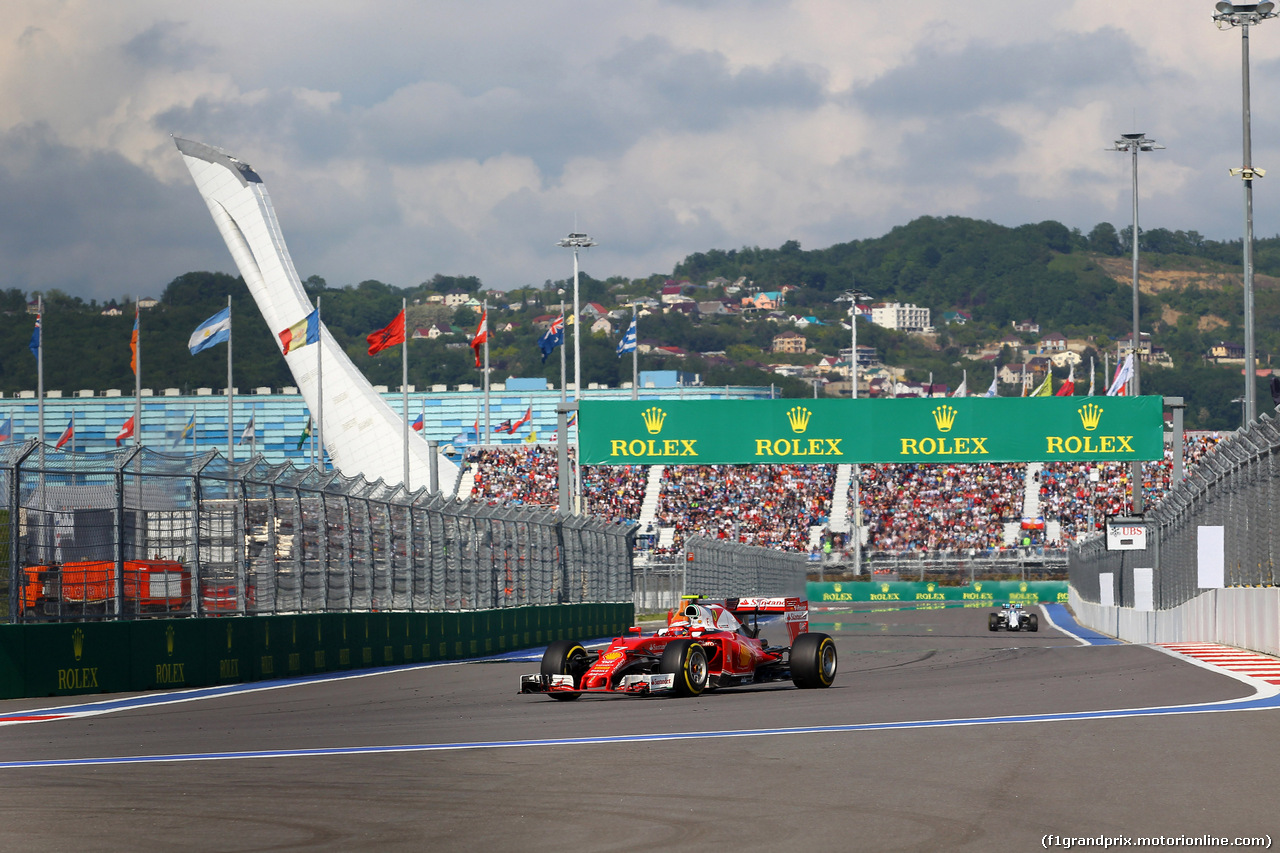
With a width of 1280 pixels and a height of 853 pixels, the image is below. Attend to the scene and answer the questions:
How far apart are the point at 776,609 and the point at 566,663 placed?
2944 millimetres

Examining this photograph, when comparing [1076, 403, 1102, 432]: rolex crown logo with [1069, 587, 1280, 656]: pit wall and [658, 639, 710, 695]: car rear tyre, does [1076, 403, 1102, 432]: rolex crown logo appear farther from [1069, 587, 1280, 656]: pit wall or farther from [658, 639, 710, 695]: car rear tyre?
[658, 639, 710, 695]: car rear tyre

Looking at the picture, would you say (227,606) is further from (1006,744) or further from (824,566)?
(824,566)

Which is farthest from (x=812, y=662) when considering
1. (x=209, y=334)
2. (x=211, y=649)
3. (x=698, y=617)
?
(x=209, y=334)

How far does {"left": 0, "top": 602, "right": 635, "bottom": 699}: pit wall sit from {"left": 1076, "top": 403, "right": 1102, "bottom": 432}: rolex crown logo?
21720 millimetres

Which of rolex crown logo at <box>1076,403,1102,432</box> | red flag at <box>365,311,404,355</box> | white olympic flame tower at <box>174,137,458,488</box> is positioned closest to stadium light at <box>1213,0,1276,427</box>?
rolex crown logo at <box>1076,403,1102,432</box>

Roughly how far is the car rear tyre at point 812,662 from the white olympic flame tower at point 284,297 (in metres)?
59.1

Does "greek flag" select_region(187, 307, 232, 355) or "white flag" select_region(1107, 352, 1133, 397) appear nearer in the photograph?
"greek flag" select_region(187, 307, 232, 355)

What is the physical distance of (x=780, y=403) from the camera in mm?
41656

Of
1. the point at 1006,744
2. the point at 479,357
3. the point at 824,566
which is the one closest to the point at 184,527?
the point at 1006,744

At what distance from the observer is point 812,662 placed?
14.6 metres

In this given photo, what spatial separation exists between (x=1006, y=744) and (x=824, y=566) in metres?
56.2

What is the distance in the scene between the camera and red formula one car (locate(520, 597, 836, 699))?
13.7 meters

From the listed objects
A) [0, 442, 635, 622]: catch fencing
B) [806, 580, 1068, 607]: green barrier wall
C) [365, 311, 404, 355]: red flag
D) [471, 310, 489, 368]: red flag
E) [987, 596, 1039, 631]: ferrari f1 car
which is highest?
[471, 310, 489, 368]: red flag

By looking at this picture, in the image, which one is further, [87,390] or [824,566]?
[87,390]
